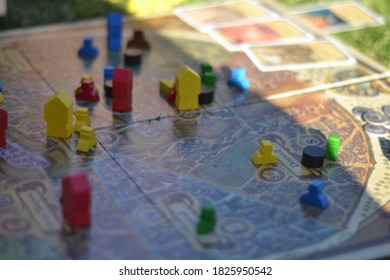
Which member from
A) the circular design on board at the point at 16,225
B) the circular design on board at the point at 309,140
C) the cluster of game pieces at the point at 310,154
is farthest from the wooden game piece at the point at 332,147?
the circular design on board at the point at 16,225

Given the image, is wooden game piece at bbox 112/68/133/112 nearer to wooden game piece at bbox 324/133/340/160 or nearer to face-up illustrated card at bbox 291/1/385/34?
wooden game piece at bbox 324/133/340/160

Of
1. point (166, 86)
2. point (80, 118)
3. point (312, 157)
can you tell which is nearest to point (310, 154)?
point (312, 157)

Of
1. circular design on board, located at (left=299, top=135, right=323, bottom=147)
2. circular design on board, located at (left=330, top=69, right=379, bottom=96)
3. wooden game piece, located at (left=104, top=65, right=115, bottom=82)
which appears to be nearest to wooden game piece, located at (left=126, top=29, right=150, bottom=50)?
A: wooden game piece, located at (left=104, top=65, right=115, bottom=82)

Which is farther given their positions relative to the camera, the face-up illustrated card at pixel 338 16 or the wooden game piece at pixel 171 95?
the face-up illustrated card at pixel 338 16

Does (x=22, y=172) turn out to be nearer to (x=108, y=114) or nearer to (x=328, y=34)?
(x=108, y=114)

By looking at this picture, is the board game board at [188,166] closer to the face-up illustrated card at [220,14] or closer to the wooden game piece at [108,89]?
the wooden game piece at [108,89]

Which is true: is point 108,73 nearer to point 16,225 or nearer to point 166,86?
point 166,86
